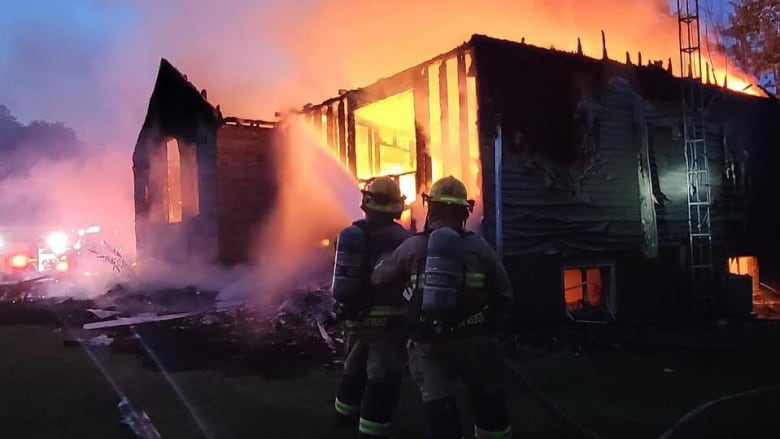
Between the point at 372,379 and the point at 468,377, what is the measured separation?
2.85 ft

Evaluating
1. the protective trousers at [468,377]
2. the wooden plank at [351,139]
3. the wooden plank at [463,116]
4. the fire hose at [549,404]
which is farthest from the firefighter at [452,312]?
the wooden plank at [351,139]

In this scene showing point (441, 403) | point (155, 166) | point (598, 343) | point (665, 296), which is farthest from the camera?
point (155, 166)

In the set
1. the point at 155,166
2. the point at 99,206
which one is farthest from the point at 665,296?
the point at 99,206

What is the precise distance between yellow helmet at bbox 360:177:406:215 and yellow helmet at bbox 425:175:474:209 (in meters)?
0.75

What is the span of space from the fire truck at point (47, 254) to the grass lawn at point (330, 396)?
1369 cm

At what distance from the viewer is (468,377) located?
3520 millimetres

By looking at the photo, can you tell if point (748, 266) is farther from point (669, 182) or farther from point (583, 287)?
point (583, 287)

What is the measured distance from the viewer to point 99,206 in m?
28.4

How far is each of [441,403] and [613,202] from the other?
894cm

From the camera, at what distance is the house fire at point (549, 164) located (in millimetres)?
10094

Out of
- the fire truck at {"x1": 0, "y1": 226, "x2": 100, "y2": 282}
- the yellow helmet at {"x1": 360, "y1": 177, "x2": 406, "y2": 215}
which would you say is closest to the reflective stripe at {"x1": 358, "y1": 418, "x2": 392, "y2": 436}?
the yellow helmet at {"x1": 360, "y1": 177, "x2": 406, "y2": 215}

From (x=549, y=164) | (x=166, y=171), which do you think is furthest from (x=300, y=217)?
(x=549, y=164)

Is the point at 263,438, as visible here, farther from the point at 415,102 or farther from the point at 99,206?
the point at 99,206

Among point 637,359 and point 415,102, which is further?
point 415,102
